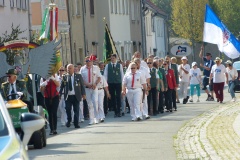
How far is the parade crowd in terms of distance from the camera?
24231 millimetres

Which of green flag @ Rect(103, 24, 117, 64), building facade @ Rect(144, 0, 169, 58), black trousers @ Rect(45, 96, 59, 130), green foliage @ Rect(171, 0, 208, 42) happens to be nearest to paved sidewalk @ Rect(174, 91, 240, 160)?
black trousers @ Rect(45, 96, 59, 130)

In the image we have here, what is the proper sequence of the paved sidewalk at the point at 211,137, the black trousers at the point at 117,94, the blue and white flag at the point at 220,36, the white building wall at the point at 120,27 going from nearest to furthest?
the paved sidewalk at the point at 211,137, the black trousers at the point at 117,94, the blue and white flag at the point at 220,36, the white building wall at the point at 120,27

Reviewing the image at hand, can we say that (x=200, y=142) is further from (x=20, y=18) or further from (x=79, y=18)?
(x=79, y=18)

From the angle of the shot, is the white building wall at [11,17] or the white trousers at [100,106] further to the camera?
the white building wall at [11,17]

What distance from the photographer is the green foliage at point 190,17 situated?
10381 centimetres

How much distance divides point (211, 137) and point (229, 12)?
10311cm

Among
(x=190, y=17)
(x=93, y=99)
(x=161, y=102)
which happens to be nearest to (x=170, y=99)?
(x=161, y=102)

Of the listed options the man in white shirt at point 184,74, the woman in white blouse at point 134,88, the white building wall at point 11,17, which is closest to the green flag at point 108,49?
the man in white shirt at point 184,74

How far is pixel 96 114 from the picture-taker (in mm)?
27688

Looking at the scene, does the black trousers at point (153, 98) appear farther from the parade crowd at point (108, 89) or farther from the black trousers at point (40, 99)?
the black trousers at point (40, 99)

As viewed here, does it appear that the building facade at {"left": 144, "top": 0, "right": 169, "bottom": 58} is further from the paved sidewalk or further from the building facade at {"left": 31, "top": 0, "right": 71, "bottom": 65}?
the paved sidewalk

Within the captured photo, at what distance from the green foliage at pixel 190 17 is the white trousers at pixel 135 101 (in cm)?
7534

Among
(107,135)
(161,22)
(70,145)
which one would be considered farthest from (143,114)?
(161,22)

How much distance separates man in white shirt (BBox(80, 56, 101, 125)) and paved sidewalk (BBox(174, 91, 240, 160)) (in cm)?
287
